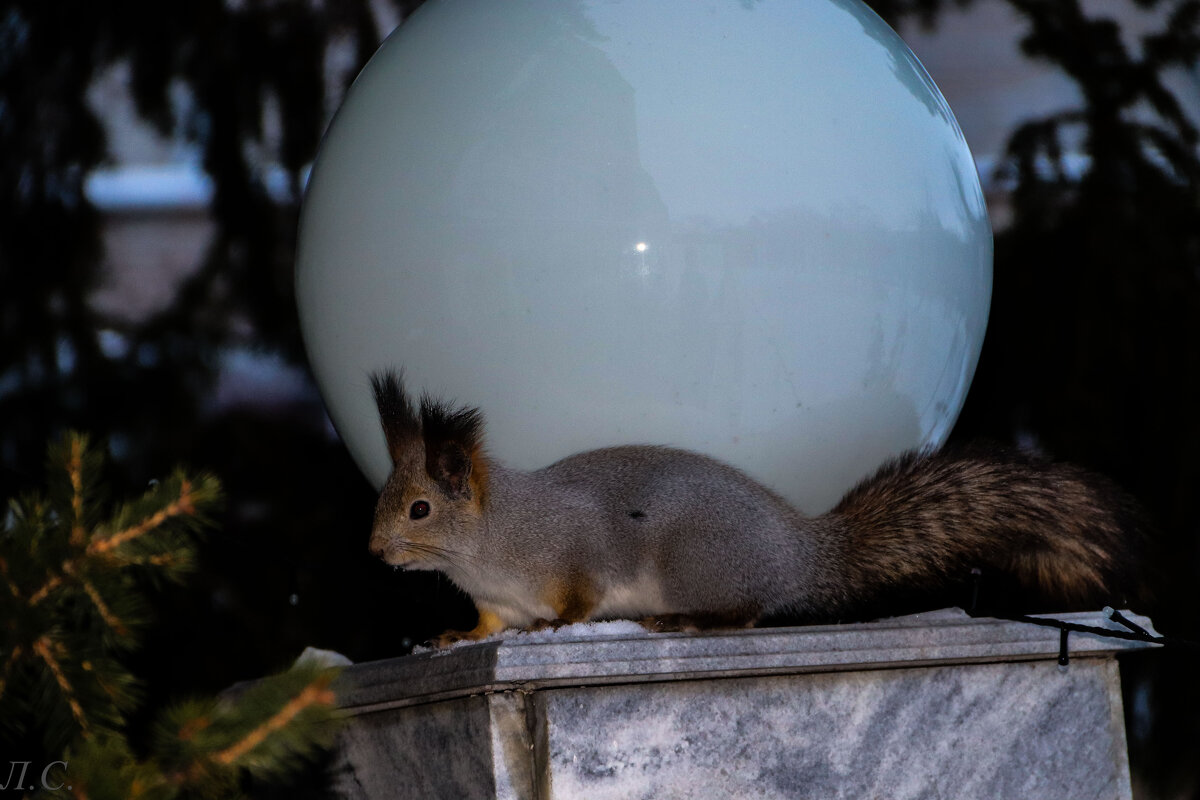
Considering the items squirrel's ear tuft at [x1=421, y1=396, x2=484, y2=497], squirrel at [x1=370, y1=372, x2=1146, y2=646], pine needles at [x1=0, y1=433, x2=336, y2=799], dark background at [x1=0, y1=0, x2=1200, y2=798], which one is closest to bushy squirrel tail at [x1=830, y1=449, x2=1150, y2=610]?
squirrel at [x1=370, y1=372, x2=1146, y2=646]

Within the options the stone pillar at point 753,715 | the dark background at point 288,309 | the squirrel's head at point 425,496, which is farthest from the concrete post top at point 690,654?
the dark background at point 288,309

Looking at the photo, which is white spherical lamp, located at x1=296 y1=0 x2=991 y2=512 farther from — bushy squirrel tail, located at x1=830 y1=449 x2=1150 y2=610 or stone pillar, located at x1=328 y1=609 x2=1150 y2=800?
stone pillar, located at x1=328 y1=609 x2=1150 y2=800

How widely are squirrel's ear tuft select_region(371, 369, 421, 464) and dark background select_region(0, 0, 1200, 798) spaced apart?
78cm

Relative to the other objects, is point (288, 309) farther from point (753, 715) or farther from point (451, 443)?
point (753, 715)

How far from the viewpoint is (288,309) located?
6.50ft

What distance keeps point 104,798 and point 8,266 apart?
1.47 m

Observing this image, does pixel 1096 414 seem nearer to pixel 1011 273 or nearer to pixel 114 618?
pixel 1011 273

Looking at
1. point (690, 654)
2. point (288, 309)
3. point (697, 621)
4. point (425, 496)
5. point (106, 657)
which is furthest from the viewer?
point (288, 309)

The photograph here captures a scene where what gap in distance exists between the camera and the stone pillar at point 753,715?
0.90 m

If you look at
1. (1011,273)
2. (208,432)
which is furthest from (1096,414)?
(208,432)

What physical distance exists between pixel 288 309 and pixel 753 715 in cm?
123

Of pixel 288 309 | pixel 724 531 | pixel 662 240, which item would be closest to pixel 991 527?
pixel 724 531

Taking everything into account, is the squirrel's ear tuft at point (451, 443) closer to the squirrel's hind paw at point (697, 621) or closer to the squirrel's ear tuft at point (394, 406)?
the squirrel's ear tuft at point (394, 406)

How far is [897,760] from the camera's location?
99cm
